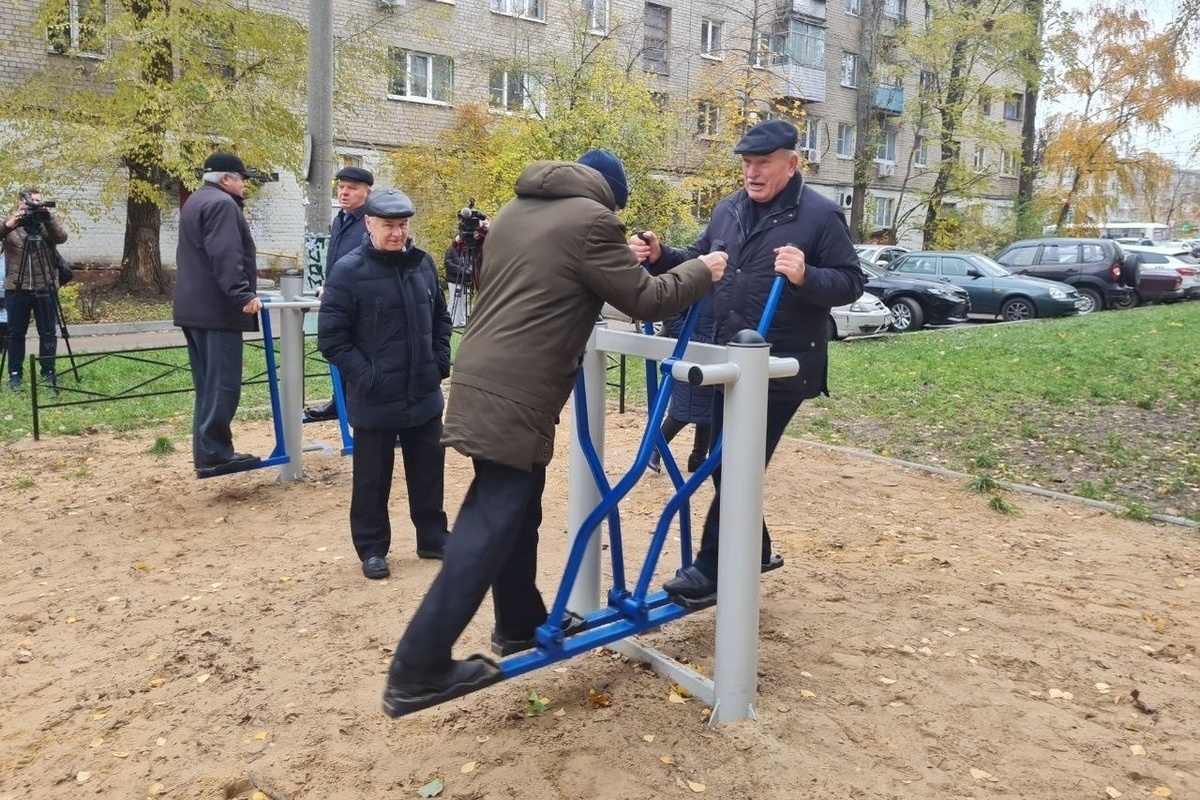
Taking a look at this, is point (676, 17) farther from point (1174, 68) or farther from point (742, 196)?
point (742, 196)

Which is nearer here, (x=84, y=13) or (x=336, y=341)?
(x=336, y=341)

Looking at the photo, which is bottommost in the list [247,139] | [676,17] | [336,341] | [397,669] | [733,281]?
[397,669]

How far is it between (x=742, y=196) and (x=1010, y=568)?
6.98 ft

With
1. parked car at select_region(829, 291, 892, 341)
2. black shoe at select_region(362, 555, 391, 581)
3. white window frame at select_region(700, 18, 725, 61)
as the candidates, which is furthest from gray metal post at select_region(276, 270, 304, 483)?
white window frame at select_region(700, 18, 725, 61)

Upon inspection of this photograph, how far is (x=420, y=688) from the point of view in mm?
2834

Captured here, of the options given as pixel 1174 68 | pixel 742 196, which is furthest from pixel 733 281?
pixel 1174 68

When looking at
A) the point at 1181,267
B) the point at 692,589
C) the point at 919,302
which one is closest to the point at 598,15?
the point at 919,302

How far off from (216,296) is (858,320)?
10.9 meters

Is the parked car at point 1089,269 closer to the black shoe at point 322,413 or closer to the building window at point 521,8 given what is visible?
the building window at point 521,8

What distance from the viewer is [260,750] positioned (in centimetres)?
309

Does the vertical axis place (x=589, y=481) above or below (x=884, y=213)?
below

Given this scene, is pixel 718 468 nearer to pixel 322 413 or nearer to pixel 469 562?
pixel 469 562

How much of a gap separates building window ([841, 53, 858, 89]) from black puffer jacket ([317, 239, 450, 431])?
35281 millimetres

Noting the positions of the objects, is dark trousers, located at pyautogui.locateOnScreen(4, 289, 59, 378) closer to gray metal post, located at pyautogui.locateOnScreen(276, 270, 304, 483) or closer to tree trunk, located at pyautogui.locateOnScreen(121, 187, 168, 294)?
gray metal post, located at pyautogui.locateOnScreen(276, 270, 304, 483)
